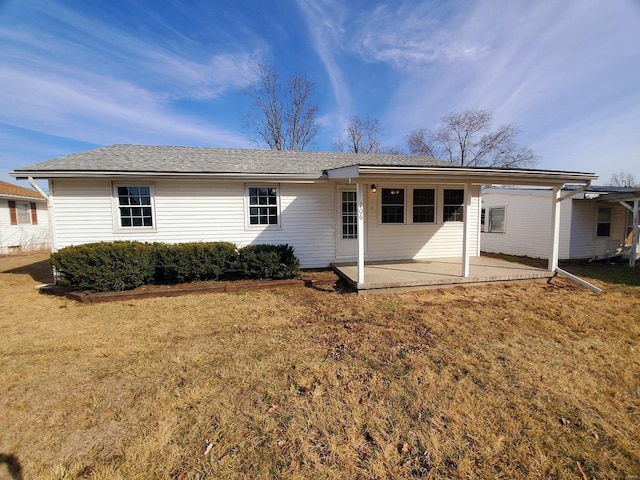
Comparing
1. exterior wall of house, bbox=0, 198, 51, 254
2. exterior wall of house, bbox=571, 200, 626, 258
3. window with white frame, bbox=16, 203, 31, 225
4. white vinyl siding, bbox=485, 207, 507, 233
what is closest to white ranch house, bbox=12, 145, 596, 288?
white vinyl siding, bbox=485, 207, 507, 233

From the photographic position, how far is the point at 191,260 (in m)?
7.12

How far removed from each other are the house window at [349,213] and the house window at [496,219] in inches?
326

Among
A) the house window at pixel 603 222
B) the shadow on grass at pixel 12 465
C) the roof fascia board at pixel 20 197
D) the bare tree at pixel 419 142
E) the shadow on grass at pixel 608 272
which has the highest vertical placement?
the bare tree at pixel 419 142

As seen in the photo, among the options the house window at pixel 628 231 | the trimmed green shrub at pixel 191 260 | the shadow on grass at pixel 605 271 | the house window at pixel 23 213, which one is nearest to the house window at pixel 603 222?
the house window at pixel 628 231

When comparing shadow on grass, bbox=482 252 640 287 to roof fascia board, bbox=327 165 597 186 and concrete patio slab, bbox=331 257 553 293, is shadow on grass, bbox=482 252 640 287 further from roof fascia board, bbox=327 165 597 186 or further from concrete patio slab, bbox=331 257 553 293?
roof fascia board, bbox=327 165 597 186

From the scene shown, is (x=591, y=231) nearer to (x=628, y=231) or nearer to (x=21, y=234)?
(x=628, y=231)

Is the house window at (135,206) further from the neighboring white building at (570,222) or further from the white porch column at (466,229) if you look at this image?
the neighboring white building at (570,222)

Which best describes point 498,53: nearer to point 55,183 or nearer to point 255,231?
point 255,231

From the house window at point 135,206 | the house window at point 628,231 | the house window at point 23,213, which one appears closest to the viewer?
the house window at point 135,206

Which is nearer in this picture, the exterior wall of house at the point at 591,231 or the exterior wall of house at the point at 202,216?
the exterior wall of house at the point at 202,216

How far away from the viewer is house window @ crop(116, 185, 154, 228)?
768 cm

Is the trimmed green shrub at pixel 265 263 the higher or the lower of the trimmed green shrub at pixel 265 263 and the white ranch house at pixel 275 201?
the lower

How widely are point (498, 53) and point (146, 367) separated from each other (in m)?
13.0

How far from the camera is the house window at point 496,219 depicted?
12.9m
